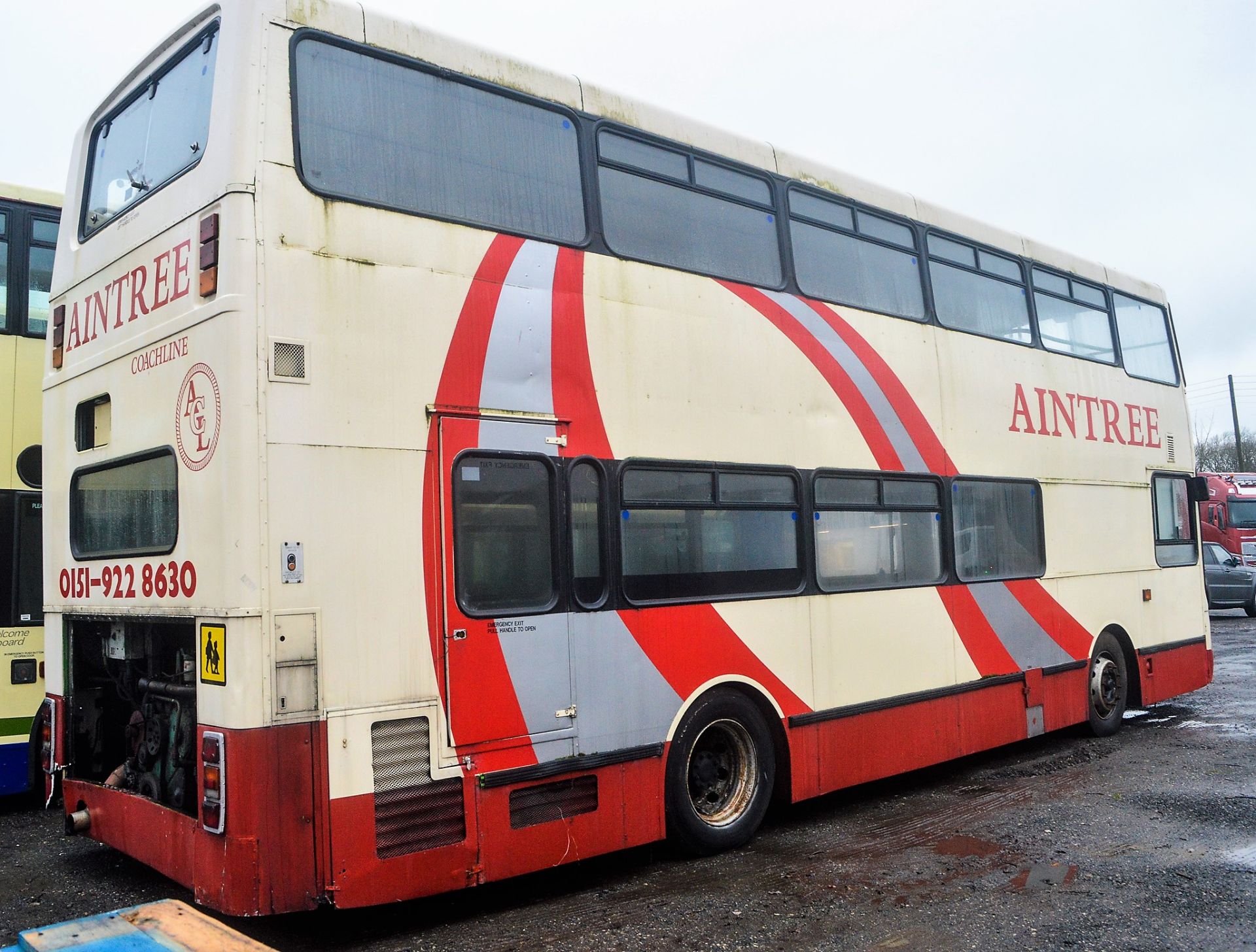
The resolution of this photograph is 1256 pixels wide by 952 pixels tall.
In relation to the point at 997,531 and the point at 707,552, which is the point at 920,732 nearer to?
the point at 997,531

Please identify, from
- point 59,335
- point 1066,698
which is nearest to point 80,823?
point 59,335

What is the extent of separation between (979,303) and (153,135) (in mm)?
6543

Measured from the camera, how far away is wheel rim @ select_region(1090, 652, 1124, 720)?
10.1m

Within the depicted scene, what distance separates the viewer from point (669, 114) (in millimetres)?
6773

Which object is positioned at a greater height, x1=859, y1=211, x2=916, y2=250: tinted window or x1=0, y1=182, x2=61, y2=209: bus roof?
x1=0, y1=182, x2=61, y2=209: bus roof

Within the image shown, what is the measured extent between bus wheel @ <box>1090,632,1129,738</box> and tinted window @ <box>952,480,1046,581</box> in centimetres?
140

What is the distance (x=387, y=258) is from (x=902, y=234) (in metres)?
4.77

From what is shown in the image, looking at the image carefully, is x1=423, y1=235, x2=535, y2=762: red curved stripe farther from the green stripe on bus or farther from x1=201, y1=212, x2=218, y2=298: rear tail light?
the green stripe on bus

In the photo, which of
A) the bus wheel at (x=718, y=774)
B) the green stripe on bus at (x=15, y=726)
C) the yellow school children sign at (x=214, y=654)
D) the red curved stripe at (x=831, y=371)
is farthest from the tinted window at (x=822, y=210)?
the green stripe on bus at (x=15, y=726)

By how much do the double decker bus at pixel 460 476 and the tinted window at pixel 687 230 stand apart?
0.03 m

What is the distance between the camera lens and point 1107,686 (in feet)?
33.8

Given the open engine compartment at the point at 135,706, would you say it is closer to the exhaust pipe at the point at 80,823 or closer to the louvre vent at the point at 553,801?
the exhaust pipe at the point at 80,823

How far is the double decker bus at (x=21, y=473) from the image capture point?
7727 millimetres

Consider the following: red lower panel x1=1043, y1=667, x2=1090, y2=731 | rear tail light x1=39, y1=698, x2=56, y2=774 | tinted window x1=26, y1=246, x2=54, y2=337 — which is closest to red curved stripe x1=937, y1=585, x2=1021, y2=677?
red lower panel x1=1043, y1=667, x2=1090, y2=731
